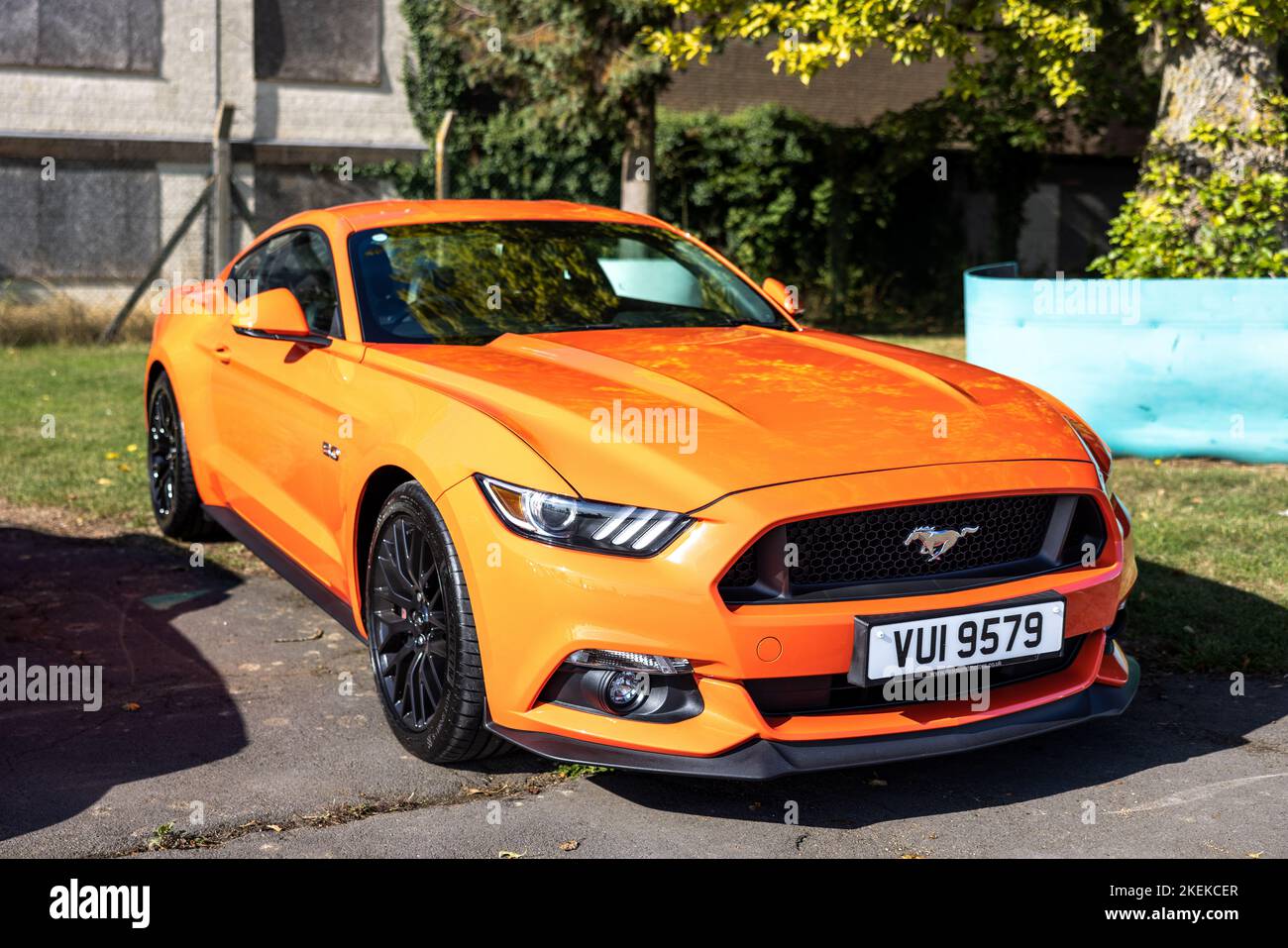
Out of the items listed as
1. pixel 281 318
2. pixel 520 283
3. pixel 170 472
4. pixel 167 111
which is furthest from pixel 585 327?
pixel 167 111

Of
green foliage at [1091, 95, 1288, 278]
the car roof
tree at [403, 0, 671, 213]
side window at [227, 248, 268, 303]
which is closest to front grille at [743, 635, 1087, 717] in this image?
the car roof

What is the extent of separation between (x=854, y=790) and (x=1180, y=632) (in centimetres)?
186

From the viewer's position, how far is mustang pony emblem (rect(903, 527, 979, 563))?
11.9 ft

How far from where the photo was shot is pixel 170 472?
6617 millimetres

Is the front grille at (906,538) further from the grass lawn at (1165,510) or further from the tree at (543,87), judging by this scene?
the tree at (543,87)

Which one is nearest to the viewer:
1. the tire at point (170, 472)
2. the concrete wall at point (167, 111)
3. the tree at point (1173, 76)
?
the tire at point (170, 472)

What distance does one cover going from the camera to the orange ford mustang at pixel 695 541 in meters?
3.41

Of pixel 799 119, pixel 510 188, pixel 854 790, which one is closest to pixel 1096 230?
pixel 799 119

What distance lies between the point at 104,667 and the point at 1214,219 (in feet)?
23.2

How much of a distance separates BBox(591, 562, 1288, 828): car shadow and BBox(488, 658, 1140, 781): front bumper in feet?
0.88

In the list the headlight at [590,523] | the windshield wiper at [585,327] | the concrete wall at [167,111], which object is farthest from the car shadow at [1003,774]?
the concrete wall at [167,111]

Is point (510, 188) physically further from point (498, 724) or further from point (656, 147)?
point (498, 724)

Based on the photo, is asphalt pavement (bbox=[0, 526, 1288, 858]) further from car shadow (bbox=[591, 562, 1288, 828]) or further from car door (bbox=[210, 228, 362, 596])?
car door (bbox=[210, 228, 362, 596])

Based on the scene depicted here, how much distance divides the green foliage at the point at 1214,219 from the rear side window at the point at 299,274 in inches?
216
